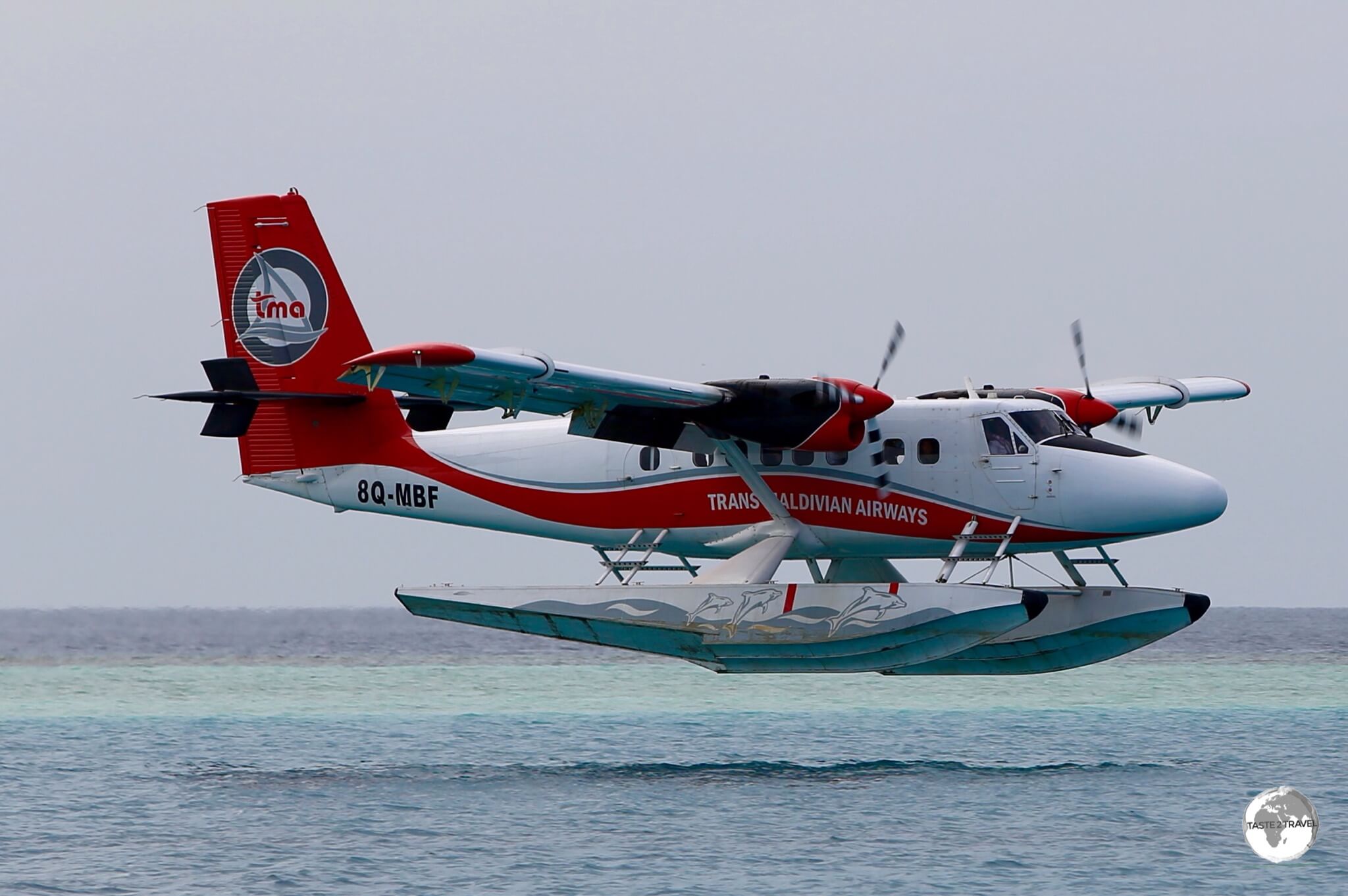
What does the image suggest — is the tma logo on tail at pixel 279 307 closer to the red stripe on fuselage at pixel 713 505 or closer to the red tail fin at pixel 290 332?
the red tail fin at pixel 290 332

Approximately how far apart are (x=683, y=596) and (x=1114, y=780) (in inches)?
230

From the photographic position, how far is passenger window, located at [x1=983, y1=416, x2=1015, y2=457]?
18.6 metres

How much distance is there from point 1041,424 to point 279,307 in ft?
33.8

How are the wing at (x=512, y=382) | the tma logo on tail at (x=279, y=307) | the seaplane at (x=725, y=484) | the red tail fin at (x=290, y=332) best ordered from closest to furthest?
the wing at (x=512, y=382), the seaplane at (x=725, y=484), the red tail fin at (x=290, y=332), the tma logo on tail at (x=279, y=307)

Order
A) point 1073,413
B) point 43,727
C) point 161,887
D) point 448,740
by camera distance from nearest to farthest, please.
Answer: point 161,887 < point 1073,413 < point 448,740 < point 43,727

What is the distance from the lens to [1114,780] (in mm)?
19094

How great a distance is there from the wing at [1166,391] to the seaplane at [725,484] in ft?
4.53

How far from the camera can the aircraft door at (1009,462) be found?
1847 centimetres

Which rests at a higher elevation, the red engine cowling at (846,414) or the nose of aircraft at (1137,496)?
the red engine cowling at (846,414)

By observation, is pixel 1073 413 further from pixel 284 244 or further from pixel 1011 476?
pixel 284 244

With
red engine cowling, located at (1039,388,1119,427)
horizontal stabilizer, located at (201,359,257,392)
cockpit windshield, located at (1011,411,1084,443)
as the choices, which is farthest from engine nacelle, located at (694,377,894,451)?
horizontal stabilizer, located at (201,359,257,392)

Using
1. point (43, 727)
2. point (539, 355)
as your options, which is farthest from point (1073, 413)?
point (43, 727)

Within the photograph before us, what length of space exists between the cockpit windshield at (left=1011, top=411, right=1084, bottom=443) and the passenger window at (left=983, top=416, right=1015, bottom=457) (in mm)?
164

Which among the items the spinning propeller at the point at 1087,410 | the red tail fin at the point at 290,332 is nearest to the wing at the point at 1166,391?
the spinning propeller at the point at 1087,410
